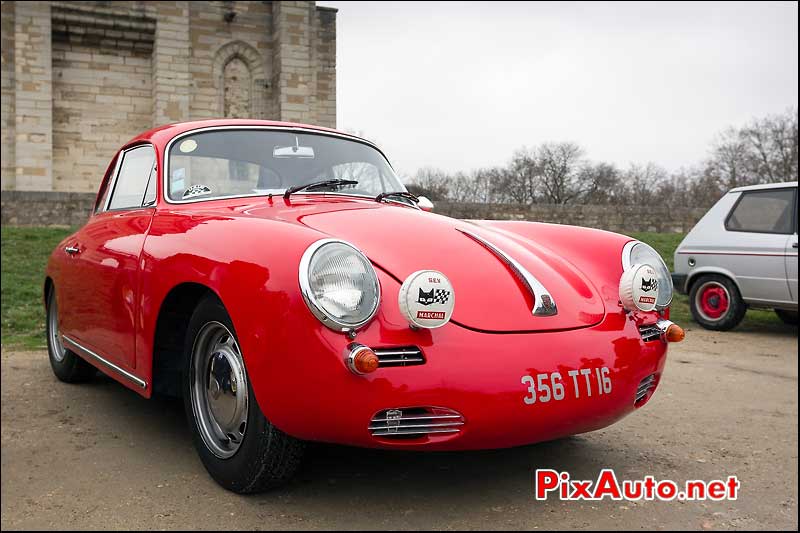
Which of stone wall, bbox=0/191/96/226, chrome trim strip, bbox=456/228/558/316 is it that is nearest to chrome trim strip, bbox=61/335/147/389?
chrome trim strip, bbox=456/228/558/316

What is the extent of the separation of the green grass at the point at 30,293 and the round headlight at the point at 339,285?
2728 mm

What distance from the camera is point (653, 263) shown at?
3150 mm

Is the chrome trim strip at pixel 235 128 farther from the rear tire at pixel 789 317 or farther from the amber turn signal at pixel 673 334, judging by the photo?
the rear tire at pixel 789 317

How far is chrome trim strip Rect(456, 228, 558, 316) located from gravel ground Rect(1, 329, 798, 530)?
2.19 feet

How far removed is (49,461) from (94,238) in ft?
Answer: 4.41

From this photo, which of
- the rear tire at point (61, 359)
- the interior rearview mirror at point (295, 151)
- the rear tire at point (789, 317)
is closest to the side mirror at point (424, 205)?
the interior rearview mirror at point (295, 151)

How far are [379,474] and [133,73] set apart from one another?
79.8ft

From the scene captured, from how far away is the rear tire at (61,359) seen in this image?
445 centimetres

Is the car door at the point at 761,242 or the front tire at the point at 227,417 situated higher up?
the car door at the point at 761,242

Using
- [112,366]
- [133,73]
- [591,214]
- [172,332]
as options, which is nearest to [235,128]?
[172,332]

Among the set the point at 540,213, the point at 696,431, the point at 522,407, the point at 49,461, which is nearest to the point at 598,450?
the point at 696,431

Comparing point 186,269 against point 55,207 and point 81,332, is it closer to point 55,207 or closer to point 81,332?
point 81,332

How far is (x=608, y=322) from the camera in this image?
2.73 meters

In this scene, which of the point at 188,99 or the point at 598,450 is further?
the point at 188,99
